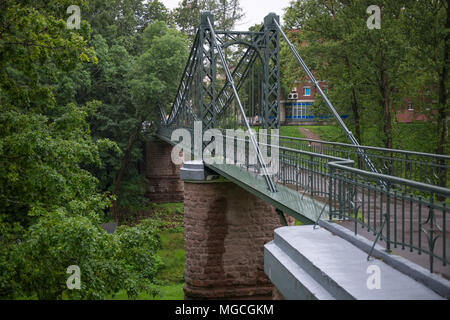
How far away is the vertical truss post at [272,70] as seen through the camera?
46.7 feet

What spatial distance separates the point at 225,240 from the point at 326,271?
10.5 meters

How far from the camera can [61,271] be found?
7.81m

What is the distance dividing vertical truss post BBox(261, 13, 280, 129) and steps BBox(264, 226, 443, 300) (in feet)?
30.9

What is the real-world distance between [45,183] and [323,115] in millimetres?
14766

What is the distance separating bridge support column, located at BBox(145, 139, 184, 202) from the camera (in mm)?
33781

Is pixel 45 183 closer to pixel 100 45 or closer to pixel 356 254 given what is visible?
pixel 356 254

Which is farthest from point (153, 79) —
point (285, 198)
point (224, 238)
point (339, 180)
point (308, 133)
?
point (308, 133)

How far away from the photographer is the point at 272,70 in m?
14.4

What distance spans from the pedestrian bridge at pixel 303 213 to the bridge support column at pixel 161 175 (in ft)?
37.7

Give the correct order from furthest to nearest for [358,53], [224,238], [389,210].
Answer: [358,53], [224,238], [389,210]

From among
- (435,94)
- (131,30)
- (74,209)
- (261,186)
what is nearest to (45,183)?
(74,209)

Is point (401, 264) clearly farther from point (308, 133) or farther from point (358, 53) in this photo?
point (308, 133)

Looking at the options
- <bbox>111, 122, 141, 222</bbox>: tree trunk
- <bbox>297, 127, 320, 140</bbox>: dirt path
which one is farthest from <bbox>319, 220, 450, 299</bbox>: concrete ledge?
<bbox>297, 127, 320, 140</bbox>: dirt path

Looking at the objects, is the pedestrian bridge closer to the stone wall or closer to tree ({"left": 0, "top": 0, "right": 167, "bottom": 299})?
the stone wall
